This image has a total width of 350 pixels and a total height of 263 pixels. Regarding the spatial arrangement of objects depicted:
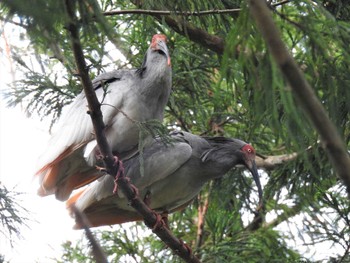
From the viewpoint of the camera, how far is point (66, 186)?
4387 mm

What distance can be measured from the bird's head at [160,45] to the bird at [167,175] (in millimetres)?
500

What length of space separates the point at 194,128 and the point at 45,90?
4.78 feet

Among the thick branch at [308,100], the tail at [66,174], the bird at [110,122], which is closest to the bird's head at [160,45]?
the bird at [110,122]

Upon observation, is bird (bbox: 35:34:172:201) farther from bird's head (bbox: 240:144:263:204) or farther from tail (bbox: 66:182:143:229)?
bird's head (bbox: 240:144:263:204)

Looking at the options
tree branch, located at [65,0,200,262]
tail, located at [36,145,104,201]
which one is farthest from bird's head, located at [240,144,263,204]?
tail, located at [36,145,104,201]

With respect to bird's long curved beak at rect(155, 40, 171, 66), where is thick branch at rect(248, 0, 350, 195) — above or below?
below

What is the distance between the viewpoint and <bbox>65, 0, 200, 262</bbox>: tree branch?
81.0 inches

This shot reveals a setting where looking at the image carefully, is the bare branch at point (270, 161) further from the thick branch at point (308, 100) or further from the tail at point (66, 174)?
the thick branch at point (308, 100)

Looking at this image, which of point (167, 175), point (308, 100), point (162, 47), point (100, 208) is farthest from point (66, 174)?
point (308, 100)

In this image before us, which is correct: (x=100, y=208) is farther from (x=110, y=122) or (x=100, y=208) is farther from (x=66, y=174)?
(x=110, y=122)

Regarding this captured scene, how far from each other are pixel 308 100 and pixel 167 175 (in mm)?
3112

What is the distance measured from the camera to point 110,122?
4102 mm

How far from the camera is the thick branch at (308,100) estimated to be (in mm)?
1306

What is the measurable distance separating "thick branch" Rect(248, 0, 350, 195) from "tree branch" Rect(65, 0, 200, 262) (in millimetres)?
602
